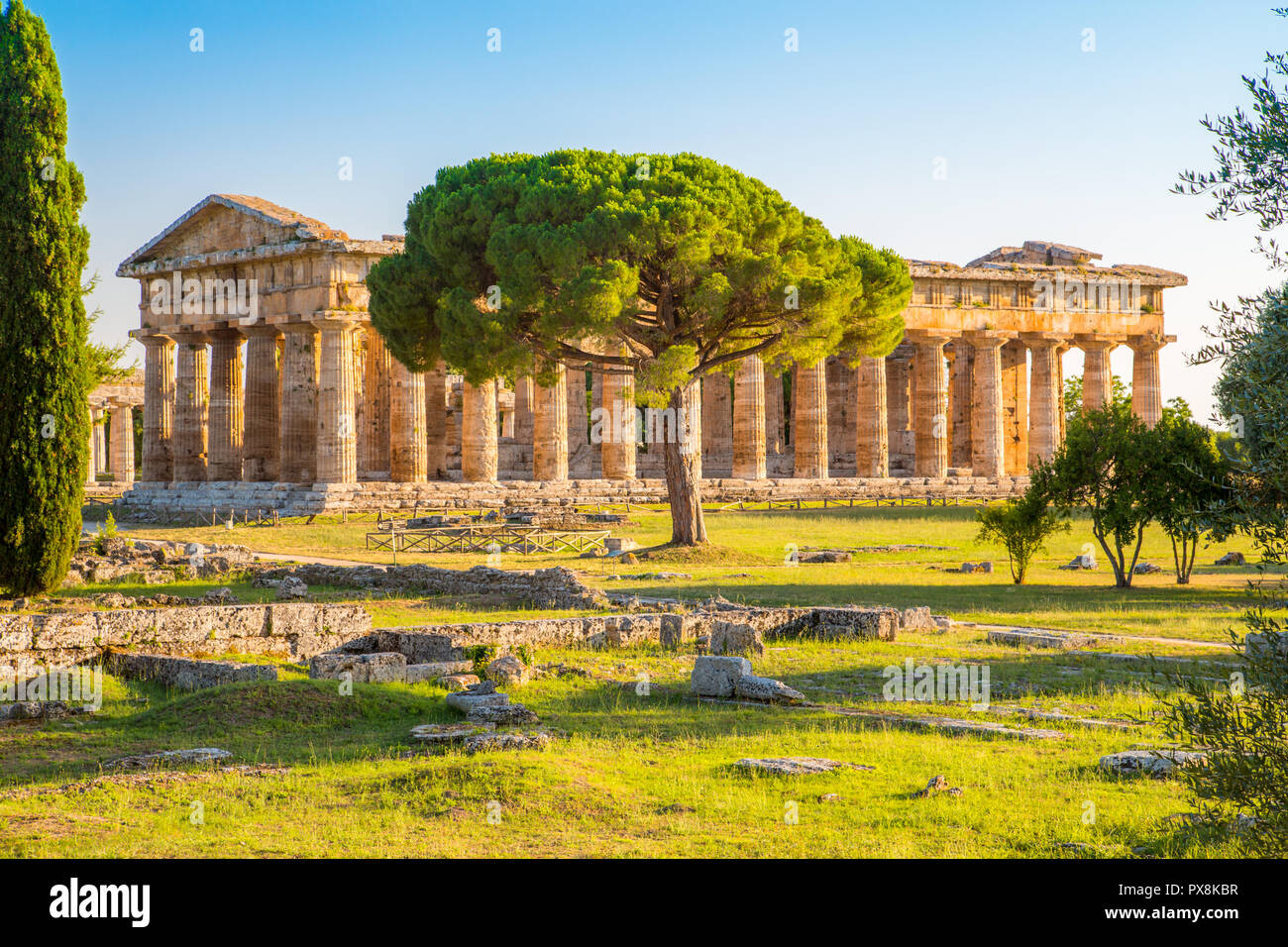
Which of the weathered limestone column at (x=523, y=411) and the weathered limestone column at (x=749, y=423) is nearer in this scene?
the weathered limestone column at (x=749, y=423)

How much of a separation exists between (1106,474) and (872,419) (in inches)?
1126

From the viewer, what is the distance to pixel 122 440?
70000 millimetres

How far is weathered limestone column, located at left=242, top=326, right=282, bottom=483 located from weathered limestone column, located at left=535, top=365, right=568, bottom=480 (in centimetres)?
937

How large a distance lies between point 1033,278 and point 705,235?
30.4 m

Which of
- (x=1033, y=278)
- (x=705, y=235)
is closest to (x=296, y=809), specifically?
(x=705, y=235)

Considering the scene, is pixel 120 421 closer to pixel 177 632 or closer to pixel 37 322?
pixel 37 322

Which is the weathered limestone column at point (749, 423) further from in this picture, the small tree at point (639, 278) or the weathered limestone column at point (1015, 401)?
the weathered limestone column at point (1015, 401)

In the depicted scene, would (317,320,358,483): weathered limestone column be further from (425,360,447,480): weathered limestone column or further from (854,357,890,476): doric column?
(854,357,890,476): doric column

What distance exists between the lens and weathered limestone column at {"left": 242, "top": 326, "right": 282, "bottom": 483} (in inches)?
1807

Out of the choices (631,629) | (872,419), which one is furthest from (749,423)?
(631,629)

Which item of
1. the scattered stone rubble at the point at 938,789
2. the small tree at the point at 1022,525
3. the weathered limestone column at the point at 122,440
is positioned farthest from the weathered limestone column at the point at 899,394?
the scattered stone rubble at the point at 938,789

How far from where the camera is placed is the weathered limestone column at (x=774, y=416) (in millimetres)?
63062

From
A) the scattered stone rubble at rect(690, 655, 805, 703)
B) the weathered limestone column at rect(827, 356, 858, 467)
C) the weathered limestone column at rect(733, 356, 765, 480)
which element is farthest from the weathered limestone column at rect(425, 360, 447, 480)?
the scattered stone rubble at rect(690, 655, 805, 703)

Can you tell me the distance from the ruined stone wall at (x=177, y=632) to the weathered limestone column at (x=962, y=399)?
46.7 m
